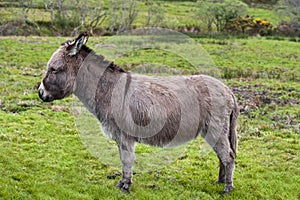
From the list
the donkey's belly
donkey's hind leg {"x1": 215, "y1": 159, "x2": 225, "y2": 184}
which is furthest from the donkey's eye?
donkey's hind leg {"x1": 215, "y1": 159, "x2": 225, "y2": 184}

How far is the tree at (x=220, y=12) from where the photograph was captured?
1609 inches

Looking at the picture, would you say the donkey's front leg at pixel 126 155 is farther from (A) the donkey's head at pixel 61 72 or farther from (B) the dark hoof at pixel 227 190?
(B) the dark hoof at pixel 227 190

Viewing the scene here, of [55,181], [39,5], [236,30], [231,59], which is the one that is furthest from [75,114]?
[39,5]

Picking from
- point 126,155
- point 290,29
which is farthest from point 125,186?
point 290,29

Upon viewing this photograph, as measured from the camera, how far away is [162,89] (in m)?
6.72

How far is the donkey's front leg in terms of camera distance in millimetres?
6488

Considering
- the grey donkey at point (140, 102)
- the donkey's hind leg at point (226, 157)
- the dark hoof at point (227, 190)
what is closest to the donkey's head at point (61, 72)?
the grey donkey at point (140, 102)

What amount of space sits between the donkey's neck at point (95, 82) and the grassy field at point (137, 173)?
63.7 inches

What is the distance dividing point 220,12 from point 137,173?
3616 cm

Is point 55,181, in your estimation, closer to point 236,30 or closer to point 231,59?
point 231,59

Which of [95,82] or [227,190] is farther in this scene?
[227,190]

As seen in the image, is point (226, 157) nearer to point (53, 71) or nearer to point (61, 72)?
point (61, 72)

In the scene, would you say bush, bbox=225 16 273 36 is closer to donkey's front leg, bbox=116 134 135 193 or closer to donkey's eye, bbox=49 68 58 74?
donkey's front leg, bbox=116 134 135 193

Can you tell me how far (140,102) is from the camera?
21.2 ft
